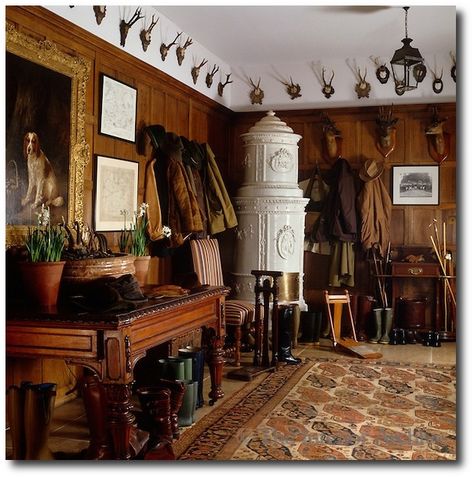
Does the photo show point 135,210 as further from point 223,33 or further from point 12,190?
point 223,33

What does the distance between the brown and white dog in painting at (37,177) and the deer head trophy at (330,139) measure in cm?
394

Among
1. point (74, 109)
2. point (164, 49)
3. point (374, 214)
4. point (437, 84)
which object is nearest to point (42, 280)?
point (74, 109)

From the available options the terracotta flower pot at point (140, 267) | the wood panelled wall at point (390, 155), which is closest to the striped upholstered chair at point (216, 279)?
the terracotta flower pot at point (140, 267)

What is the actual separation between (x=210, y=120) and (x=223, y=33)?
3.68 feet

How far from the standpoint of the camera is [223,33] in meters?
6.50

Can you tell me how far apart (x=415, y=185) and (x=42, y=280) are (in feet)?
17.1

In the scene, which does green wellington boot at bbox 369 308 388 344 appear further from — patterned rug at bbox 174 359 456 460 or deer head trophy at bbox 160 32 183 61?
deer head trophy at bbox 160 32 183 61

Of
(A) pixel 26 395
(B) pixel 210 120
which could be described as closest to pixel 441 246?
(B) pixel 210 120

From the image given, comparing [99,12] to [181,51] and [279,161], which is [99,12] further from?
[279,161]

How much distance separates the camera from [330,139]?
24.5ft

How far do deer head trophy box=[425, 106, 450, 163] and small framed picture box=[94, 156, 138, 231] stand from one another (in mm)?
3526

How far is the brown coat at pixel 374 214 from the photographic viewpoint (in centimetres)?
727

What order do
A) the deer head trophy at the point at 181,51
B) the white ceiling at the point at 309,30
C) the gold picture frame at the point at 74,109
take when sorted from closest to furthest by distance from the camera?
the gold picture frame at the point at 74,109 → the white ceiling at the point at 309,30 → the deer head trophy at the point at 181,51

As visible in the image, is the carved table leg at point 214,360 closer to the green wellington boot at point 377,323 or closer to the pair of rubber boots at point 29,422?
the pair of rubber boots at point 29,422
